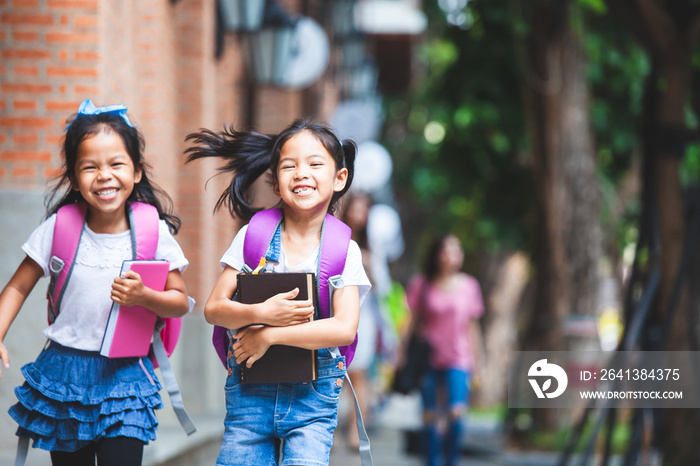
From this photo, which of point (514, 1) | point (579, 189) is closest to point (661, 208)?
point (579, 189)

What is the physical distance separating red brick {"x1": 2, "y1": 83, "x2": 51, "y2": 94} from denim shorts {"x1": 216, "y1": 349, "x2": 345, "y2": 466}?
287 centimetres

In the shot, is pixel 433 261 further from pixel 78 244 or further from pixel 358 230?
pixel 78 244

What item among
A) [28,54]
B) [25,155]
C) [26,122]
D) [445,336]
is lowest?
[445,336]

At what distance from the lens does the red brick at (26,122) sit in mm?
5055

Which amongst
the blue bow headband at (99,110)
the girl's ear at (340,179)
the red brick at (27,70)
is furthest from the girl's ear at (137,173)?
the red brick at (27,70)

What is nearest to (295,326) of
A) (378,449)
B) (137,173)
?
(137,173)

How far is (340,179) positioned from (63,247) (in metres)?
0.94

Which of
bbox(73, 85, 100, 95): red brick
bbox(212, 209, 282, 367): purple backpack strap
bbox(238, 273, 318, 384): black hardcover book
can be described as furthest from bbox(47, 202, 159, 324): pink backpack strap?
bbox(73, 85, 100, 95): red brick

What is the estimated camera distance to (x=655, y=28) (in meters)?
6.01

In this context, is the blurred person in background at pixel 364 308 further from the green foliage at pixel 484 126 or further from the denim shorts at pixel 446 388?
the green foliage at pixel 484 126

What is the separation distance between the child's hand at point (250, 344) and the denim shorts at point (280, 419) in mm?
126

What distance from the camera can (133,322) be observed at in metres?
2.92

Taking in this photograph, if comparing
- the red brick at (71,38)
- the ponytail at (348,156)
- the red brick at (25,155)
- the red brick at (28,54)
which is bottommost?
the ponytail at (348,156)

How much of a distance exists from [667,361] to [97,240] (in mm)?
4230
